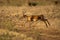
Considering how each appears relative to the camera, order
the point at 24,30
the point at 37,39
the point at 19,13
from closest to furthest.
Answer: the point at 37,39, the point at 24,30, the point at 19,13

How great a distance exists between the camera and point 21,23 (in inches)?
632

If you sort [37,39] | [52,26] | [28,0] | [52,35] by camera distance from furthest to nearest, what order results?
[28,0] → [52,26] → [52,35] → [37,39]

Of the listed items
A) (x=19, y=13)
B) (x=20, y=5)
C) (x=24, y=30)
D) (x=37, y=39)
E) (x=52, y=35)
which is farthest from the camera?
(x=20, y=5)

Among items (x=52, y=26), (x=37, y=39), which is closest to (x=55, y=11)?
(x=52, y=26)

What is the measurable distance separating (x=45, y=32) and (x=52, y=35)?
628 mm

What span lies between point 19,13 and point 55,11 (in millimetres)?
3194

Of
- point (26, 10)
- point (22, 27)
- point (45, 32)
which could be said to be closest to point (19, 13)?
point (26, 10)

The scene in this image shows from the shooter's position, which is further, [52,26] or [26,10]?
[26,10]

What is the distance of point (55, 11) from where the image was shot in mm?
20797

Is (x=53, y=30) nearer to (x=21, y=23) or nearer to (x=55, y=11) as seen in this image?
(x=21, y=23)

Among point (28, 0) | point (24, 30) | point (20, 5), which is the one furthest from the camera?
point (28, 0)

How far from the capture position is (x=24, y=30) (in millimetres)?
14156

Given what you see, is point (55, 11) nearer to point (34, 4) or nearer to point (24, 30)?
point (34, 4)

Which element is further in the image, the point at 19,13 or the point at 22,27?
the point at 19,13
